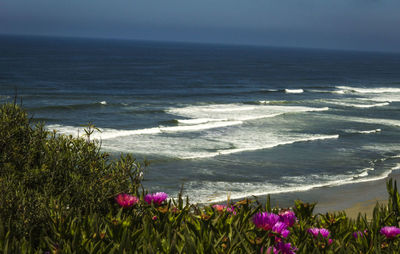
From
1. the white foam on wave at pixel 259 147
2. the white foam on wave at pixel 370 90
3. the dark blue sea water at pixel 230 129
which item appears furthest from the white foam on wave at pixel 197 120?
the white foam on wave at pixel 370 90

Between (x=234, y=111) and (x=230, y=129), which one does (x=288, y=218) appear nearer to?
(x=230, y=129)

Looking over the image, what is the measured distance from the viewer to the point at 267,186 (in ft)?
53.9

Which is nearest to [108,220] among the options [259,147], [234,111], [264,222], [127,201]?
[127,201]

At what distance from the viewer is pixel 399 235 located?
3316 millimetres

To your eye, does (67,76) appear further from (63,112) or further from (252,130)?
(252,130)

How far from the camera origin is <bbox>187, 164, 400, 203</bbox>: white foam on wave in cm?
1519

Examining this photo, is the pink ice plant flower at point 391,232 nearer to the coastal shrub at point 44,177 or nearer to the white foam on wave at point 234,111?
the coastal shrub at point 44,177

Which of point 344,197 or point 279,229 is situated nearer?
point 279,229

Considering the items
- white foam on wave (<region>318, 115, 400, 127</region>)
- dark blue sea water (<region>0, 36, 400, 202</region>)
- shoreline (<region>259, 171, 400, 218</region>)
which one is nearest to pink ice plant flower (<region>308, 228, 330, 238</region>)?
dark blue sea water (<region>0, 36, 400, 202</region>)

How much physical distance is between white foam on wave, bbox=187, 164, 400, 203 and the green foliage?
995cm

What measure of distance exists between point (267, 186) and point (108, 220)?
533 inches

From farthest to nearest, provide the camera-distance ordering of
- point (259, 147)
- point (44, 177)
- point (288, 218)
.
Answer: point (259, 147)
point (44, 177)
point (288, 218)

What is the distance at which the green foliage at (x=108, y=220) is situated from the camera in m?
2.94

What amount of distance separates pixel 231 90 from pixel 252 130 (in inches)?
884
